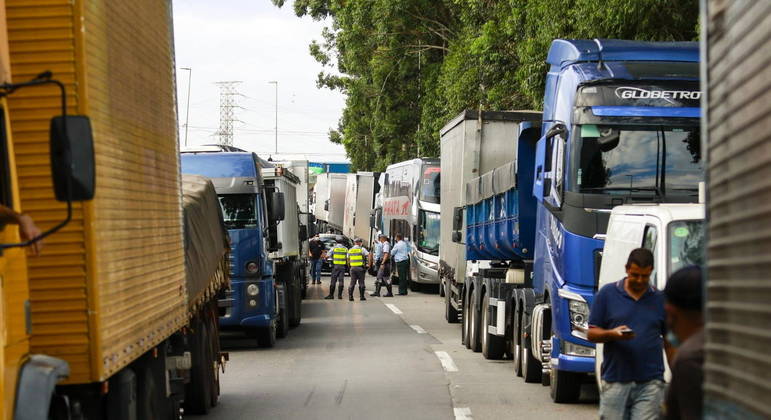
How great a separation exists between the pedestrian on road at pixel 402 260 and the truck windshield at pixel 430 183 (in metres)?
2.30

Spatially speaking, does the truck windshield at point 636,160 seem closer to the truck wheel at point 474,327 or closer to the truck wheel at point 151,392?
the truck wheel at point 151,392

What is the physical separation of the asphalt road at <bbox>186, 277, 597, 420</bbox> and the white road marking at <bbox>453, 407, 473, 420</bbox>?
0.03 ft

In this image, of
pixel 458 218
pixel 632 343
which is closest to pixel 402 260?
pixel 458 218

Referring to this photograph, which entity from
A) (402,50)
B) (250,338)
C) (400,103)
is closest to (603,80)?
(250,338)

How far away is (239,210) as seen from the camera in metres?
20.1

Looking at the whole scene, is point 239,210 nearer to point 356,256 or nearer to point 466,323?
point 466,323

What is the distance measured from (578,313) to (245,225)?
857cm

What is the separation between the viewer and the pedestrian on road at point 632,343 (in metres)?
7.62

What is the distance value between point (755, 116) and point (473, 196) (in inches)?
705

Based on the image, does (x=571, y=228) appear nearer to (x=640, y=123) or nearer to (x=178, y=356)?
(x=640, y=123)

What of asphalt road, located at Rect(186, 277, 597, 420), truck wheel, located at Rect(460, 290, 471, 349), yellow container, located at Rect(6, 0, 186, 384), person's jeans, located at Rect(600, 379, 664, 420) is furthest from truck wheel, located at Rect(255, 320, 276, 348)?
person's jeans, located at Rect(600, 379, 664, 420)

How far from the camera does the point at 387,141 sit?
5769 centimetres

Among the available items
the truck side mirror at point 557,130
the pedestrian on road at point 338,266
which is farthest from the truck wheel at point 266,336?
the pedestrian on road at point 338,266

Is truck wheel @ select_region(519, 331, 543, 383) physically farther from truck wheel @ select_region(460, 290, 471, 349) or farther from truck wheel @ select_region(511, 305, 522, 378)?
truck wheel @ select_region(460, 290, 471, 349)
